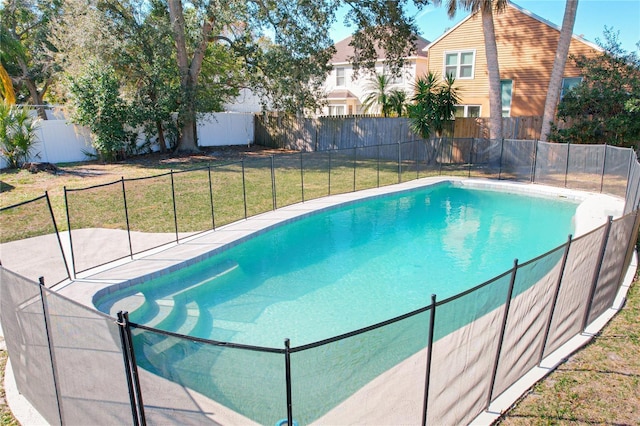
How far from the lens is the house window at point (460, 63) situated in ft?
70.6

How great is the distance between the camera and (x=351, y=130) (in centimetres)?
2200

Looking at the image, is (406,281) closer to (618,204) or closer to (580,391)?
(580,391)

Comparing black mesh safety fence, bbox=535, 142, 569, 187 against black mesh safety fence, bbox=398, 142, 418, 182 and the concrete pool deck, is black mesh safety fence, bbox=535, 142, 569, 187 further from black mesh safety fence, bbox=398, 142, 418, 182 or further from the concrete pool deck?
black mesh safety fence, bbox=398, 142, 418, 182

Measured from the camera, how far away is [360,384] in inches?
148

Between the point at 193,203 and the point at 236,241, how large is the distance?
359 cm

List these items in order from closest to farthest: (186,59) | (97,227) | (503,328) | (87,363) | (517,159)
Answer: (87,363)
(503,328)
(97,227)
(517,159)
(186,59)

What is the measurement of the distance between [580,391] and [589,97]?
15.2 m

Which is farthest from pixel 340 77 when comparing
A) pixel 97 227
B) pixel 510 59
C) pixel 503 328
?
pixel 503 328

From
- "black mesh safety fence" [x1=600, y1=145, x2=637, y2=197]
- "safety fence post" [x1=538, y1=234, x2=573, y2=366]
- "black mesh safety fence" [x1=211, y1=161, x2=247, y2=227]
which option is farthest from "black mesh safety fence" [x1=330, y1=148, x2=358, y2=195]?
"safety fence post" [x1=538, y1=234, x2=573, y2=366]

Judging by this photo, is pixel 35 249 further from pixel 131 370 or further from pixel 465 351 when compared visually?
pixel 465 351

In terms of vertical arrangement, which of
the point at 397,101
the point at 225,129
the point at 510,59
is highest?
Answer: the point at 510,59

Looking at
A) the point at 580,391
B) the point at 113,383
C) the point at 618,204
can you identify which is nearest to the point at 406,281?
the point at 580,391

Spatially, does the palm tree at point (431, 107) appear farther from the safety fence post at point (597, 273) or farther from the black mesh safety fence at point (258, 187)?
the safety fence post at point (597, 273)

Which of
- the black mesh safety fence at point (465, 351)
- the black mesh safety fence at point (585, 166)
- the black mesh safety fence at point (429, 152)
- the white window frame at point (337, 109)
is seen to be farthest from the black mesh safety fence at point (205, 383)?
the white window frame at point (337, 109)
